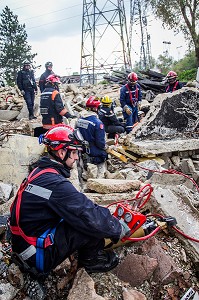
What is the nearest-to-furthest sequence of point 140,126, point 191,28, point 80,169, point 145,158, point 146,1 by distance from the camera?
point 80,169
point 145,158
point 140,126
point 191,28
point 146,1

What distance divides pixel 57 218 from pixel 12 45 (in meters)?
32.8

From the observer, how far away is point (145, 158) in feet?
22.4

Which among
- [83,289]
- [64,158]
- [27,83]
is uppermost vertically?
[27,83]

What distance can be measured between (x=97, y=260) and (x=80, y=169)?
3.00 metres

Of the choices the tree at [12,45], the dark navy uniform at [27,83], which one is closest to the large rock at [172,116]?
the dark navy uniform at [27,83]

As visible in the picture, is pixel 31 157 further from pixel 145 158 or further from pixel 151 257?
pixel 151 257

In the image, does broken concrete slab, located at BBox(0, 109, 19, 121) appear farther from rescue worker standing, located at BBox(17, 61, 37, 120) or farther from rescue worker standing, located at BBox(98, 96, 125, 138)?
rescue worker standing, located at BBox(98, 96, 125, 138)

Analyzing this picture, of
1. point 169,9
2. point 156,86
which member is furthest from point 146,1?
point 156,86

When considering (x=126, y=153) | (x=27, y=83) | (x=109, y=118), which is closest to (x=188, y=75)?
(x=27, y=83)

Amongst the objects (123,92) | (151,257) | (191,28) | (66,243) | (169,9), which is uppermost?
(169,9)

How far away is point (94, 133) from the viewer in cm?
572

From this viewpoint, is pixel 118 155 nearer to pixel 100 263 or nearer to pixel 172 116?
pixel 172 116

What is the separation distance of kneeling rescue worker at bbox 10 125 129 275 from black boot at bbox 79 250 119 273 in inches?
10.0

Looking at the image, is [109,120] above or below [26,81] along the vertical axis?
below
